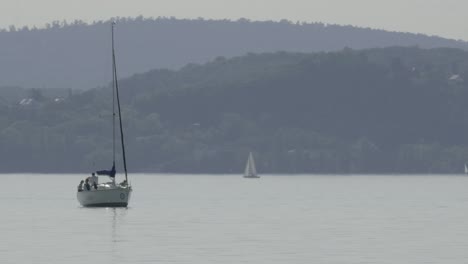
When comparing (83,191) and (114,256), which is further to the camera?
(83,191)

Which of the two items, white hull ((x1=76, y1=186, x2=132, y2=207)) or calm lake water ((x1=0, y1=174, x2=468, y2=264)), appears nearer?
calm lake water ((x1=0, y1=174, x2=468, y2=264))

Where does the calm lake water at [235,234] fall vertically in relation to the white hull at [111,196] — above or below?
below

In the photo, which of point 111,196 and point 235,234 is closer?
point 235,234

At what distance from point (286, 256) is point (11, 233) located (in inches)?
963

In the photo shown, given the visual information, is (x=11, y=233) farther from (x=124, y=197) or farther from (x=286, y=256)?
(x=124, y=197)

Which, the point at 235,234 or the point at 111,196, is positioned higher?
the point at 111,196

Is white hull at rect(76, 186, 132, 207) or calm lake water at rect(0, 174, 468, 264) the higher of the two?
white hull at rect(76, 186, 132, 207)

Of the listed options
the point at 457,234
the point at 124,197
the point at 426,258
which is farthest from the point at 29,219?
the point at 426,258

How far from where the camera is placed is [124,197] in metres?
132

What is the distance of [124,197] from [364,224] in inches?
1147

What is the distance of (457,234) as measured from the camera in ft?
318

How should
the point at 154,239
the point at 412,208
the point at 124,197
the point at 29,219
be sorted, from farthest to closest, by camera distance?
the point at 412,208 < the point at 124,197 < the point at 29,219 < the point at 154,239

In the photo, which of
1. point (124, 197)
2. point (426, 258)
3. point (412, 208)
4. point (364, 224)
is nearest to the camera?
point (426, 258)

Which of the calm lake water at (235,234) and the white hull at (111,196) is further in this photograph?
the white hull at (111,196)
